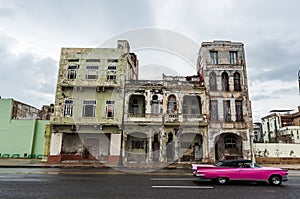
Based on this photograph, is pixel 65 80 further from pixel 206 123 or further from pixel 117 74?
pixel 206 123

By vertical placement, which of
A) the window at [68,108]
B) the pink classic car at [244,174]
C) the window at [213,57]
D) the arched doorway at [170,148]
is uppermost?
the window at [213,57]

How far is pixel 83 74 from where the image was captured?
28.5 m

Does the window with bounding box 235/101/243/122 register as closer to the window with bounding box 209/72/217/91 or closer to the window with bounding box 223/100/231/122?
the window with bounding box 223/100/231/122

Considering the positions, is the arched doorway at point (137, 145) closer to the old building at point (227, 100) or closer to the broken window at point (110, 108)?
the broken window at point (110, 108)

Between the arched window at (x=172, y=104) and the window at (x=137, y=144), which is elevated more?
the arched window at (x=172, y=104)

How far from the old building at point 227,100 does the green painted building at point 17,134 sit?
70.5 feet

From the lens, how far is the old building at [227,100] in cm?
2766

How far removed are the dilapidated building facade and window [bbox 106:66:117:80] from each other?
0.38 ft

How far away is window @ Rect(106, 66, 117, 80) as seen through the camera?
28.6 metres

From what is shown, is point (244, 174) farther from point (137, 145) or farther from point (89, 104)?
point (89, 104)

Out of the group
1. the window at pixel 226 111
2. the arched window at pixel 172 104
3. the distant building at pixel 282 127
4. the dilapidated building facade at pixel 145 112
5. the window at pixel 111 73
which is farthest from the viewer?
the distant building at pixel 282 127

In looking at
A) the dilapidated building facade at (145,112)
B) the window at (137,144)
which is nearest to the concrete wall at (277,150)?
the dilapidated building facade at (145,112)

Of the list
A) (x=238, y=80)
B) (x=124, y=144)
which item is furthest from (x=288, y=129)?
(x=124, y=144)

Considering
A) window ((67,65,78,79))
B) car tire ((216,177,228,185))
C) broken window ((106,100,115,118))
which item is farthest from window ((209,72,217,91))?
car tire ((216,177,228,185))
